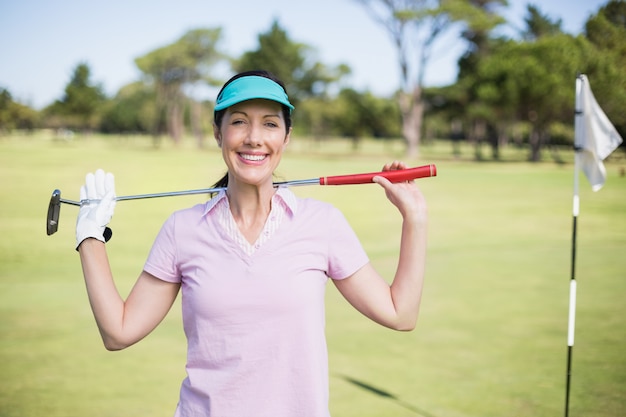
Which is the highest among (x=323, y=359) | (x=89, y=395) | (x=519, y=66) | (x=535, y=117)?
(x=519, y=66)

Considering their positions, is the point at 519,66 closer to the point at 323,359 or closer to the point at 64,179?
the point at 64,179

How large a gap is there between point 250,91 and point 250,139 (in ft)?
0.43

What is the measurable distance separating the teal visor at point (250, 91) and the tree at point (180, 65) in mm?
58466

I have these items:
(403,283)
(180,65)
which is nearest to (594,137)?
(403,283)

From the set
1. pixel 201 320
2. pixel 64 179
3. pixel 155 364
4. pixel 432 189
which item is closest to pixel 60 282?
pixel 155 364

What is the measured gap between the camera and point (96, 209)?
5.64 ft

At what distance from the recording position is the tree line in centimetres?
3072

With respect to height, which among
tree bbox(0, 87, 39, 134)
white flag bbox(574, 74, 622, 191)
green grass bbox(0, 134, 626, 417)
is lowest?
green grass bbox(0, 134, 626, 417)

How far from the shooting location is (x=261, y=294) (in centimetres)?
157

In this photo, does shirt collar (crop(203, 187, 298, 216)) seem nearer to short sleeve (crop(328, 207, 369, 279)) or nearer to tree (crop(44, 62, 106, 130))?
short sleeve (crop(328, 207, 369, 279))

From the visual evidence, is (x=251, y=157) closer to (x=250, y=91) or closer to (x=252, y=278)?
(x=250, y=91)

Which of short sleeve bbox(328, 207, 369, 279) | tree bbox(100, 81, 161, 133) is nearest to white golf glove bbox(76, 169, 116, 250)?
short sleeve bbox(328, 207, 369, 279)

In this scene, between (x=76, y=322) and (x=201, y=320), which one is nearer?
(x=201, y=320)

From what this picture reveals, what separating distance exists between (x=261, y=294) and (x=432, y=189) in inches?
736
